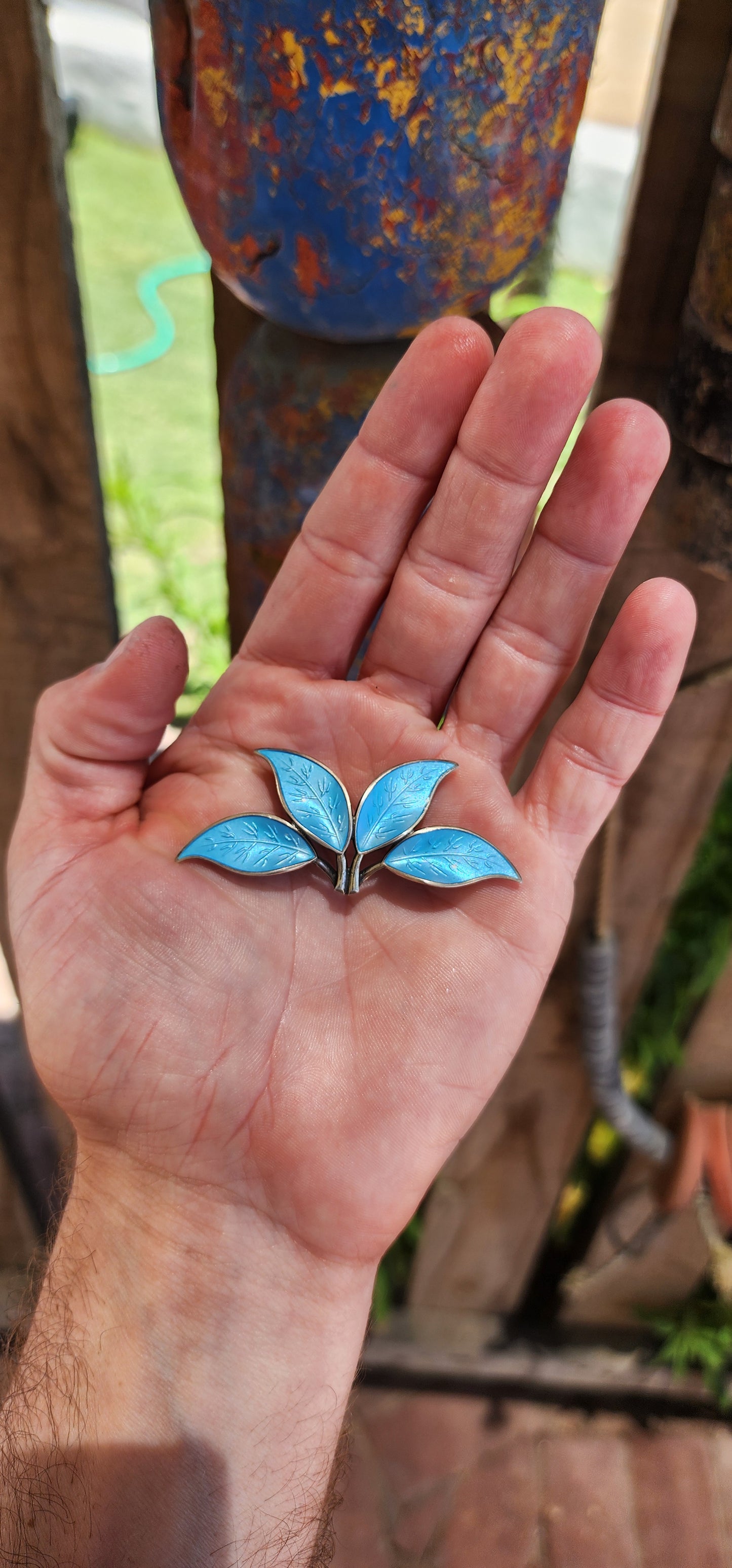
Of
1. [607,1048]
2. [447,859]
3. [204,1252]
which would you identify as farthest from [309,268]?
[607,1048]

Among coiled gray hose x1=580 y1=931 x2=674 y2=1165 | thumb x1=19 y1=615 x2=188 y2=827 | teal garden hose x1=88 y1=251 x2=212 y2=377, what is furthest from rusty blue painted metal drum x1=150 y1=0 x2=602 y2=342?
teal garden hose x1=88 y1=251 x2=212 y2=377

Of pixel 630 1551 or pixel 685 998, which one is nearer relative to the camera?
pixel 685 998

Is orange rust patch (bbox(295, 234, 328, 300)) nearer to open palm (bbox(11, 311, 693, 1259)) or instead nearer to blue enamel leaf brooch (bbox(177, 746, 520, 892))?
open palm (bbox(11, 311, 693, 1259))

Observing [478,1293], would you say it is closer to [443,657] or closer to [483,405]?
[443,657]

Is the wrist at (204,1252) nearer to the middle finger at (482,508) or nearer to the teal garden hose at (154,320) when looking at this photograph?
the middle finger at (482,508)

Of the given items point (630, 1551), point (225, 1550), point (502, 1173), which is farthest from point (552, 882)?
point (630, 1551)

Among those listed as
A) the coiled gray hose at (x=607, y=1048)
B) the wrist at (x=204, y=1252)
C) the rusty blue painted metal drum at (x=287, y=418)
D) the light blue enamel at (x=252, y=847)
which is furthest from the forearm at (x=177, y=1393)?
the rusty blue painted metal drum at (x=287, y=418)
